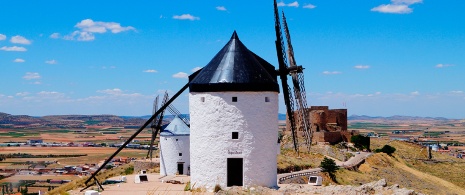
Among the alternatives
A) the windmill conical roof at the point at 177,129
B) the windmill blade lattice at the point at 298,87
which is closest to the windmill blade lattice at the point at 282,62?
the windmill blade lattice at the point at 298,87

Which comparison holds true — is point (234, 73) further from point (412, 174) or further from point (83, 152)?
point (83, 152)

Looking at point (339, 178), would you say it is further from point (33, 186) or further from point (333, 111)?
point (33, 186)

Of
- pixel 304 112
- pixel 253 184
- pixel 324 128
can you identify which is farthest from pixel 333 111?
pixel 253 184

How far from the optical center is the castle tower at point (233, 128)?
1859cm

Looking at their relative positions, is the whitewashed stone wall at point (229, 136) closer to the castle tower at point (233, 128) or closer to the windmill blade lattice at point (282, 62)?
Answer: the castle tower at point (233, 128)

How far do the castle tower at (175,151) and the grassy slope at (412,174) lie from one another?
984cm

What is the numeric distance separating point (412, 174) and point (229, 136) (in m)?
27.4

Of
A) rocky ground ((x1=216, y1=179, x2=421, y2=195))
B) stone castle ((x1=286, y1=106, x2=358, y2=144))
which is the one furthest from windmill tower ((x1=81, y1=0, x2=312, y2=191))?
stone castle ((x1=286, y1=106, x2=358, y2=144))

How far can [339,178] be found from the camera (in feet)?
114

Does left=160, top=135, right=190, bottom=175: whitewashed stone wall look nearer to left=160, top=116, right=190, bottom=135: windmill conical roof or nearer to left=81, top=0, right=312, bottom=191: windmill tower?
left=160, top=116, right=190, bottom=135: windmill conical roof

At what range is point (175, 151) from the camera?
32625mm

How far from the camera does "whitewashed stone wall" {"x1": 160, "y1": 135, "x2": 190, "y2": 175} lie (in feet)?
107

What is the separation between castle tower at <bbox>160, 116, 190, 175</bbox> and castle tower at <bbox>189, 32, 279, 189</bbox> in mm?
13448

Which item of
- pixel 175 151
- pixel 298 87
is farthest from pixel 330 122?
pixel 298 87
